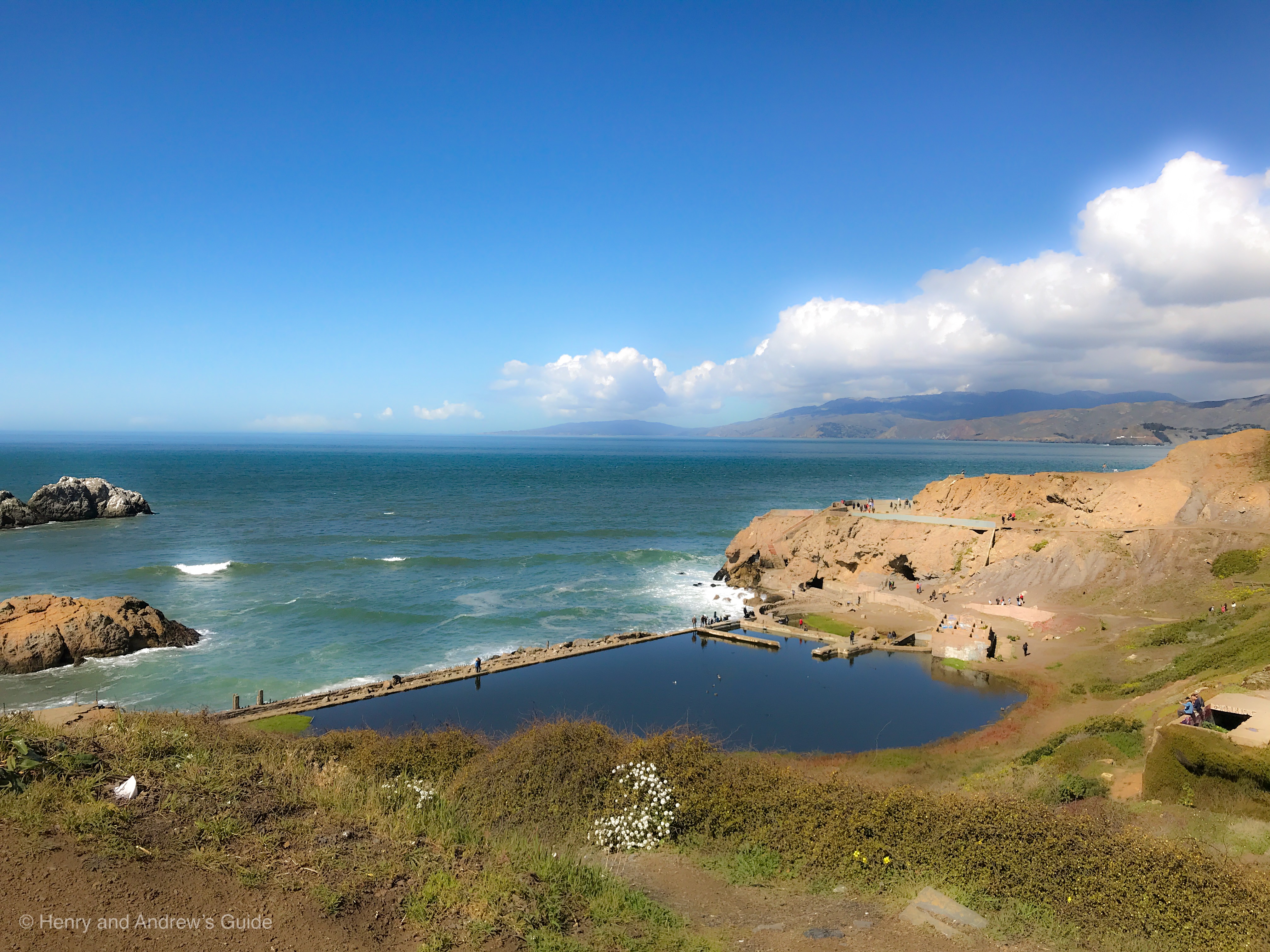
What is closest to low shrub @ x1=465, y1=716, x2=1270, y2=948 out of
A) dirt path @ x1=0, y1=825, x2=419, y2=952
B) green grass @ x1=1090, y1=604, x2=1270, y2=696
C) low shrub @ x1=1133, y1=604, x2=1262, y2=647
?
dirt path @ x1=0, y1=825, x2=419, y2=952

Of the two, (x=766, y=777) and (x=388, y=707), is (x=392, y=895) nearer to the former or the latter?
(x=766, y=777)

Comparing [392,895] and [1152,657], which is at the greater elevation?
[392,895]

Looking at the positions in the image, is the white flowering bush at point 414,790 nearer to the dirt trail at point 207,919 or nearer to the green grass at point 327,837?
the green grass at point 327,837

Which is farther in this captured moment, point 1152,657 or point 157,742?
point 1152,657

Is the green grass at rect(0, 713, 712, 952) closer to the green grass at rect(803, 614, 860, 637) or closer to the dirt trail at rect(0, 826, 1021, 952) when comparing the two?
the dirt trail at rect(0, 826, 1021, 952)

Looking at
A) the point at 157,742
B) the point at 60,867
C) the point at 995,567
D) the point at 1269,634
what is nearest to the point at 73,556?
the point at 157,742

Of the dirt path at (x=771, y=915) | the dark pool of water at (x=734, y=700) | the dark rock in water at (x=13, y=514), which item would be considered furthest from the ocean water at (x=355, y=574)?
the dirt path at (x=771, y=915)
